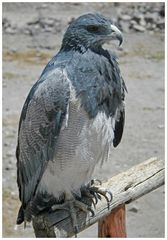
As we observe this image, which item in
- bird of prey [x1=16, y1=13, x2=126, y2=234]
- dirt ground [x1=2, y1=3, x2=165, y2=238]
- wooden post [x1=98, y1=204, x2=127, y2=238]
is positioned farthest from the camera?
dirt ground [x1=2, y1=3, x2=165, y2=238]

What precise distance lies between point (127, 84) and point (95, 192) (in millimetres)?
5513

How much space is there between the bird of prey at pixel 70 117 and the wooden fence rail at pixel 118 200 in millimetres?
62

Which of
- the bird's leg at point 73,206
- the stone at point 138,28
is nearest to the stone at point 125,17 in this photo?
the stone at point 138,28

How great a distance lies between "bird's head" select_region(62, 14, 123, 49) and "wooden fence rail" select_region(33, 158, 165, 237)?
762 millimetres

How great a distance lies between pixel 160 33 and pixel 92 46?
25.6ft

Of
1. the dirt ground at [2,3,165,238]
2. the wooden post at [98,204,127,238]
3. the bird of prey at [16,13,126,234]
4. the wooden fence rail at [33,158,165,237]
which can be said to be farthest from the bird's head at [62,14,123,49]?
the dirt ground at [2,3,165,238]

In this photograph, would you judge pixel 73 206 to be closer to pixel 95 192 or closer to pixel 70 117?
pixel 95 192

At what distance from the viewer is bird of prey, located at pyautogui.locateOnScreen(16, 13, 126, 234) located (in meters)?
3.38

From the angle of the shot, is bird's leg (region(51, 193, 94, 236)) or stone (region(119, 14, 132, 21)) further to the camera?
stone (region(119, 14, 132, 21))

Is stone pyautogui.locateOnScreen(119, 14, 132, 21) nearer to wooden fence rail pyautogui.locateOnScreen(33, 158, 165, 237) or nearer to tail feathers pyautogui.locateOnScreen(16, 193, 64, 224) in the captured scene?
wooden fence rail pyautogui.locateOnScreen(33, 158, 165, 237)

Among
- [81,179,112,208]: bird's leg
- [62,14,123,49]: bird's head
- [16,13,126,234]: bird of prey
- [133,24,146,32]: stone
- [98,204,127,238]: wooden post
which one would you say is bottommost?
[133,24,146,32]: stone

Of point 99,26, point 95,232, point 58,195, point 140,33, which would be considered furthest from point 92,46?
point 140,33

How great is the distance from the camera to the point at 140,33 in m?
11.1

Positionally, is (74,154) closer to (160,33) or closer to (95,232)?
(95,232)
